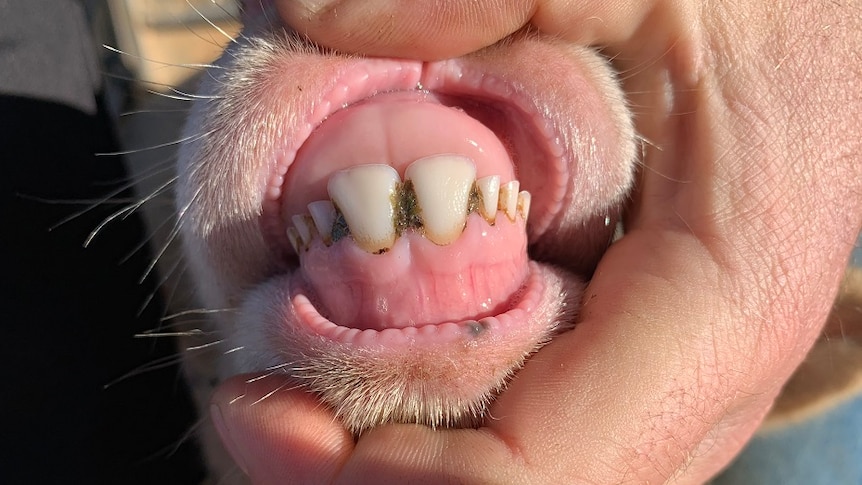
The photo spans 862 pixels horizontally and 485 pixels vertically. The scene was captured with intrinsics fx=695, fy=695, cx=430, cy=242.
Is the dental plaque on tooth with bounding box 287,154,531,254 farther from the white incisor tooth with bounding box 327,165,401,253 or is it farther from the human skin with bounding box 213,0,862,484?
the human skin with bounding box 213,0,862,484

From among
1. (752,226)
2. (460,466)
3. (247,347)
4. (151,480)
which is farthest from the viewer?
(151,480)

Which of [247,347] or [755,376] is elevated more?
[755,376]

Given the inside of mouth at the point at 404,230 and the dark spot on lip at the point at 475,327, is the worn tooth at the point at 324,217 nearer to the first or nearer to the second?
the inside of mouth at the point at 404,230

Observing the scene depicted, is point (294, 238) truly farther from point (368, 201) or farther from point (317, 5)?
point (317, 5)

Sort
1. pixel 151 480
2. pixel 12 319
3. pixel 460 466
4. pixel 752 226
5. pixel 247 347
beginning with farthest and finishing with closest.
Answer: pixel 151 480 < pixel 12 319 < pixel 247 347 < pixel 752 226 < pixel 460 466

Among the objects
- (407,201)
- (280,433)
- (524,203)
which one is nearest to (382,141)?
(407,201)

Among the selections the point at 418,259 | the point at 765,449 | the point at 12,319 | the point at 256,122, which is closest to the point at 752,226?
the point at 418,259

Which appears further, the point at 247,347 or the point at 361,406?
the point at 247,347

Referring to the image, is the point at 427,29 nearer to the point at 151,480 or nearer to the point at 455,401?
the point at 455,401

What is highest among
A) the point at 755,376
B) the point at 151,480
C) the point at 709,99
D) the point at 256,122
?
the point at 709,99
